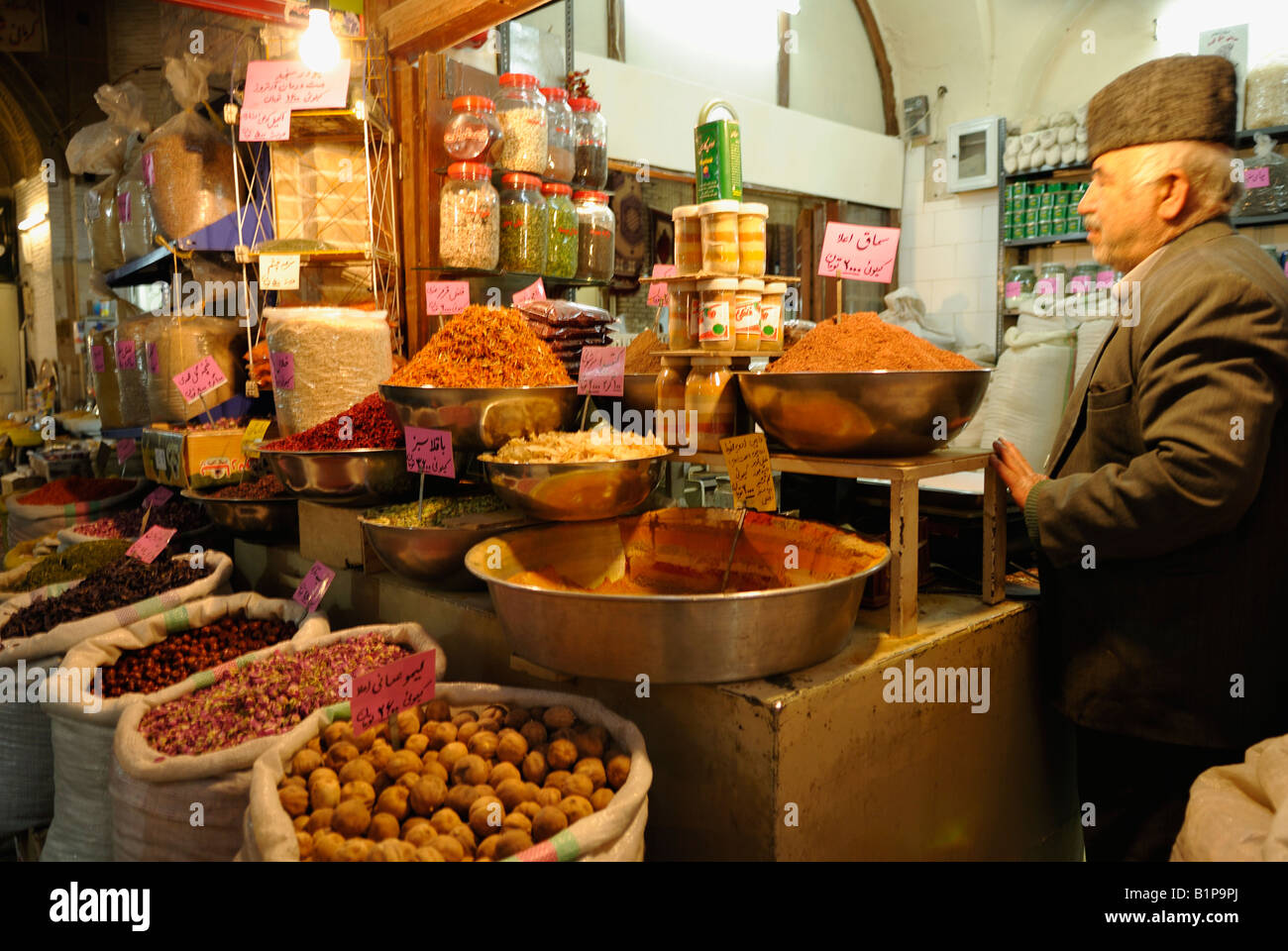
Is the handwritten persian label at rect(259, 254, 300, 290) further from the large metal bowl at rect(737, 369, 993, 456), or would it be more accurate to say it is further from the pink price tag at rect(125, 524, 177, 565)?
the large metal bowl at rect(737, 369, 993, 456)

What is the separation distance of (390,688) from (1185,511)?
1.17 meters

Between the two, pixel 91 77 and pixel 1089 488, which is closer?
pixel 1089 488

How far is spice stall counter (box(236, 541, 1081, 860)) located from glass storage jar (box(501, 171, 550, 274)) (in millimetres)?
1237

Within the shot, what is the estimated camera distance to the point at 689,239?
1.61 metres

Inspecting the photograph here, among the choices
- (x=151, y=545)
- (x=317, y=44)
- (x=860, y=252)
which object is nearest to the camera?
(x=860, y=252)

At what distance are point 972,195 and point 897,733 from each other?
16.0ft

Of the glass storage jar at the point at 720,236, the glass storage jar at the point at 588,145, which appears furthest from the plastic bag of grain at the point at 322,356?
the glass storage jar at the point at 720,236

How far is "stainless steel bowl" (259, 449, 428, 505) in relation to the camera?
1878mm

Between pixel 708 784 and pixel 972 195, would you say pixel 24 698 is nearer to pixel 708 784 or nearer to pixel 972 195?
pixel 708 784

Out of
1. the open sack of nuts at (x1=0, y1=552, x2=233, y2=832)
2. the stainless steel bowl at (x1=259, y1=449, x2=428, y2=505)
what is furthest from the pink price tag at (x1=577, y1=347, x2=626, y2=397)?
the open sack of nuts at (x1=0, y1=552, x2=233, y2=832)

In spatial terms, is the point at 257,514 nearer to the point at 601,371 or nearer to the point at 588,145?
the point at 601,371

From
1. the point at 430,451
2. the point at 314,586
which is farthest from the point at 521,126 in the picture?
the point at 314,586

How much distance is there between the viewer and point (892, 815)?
4.50 feet
